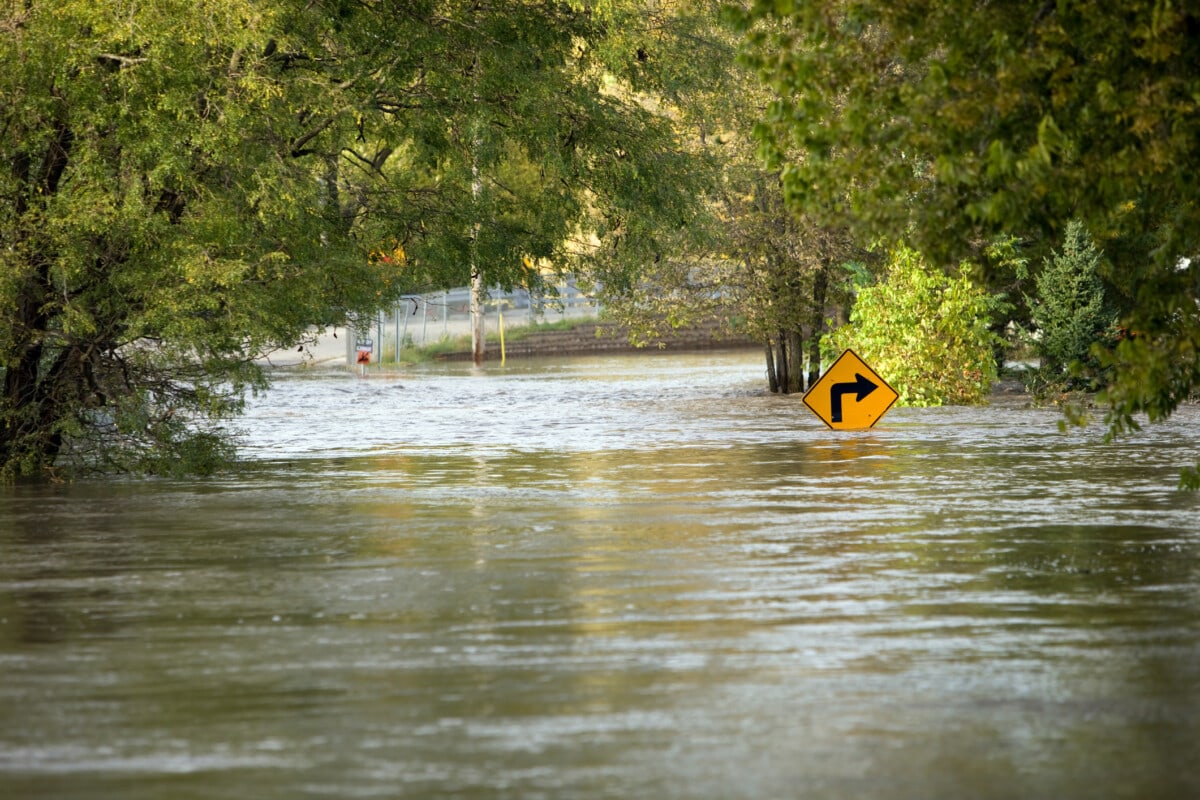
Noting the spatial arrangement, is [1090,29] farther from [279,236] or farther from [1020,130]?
[279,236]

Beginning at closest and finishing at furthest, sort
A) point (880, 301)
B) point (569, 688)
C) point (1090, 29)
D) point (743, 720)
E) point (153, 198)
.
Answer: point (743, 720) < point (569, 688) < point (1090, 29) < point (153, 198) < point (880, 301)

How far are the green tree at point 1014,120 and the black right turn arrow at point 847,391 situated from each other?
15191 millimetres

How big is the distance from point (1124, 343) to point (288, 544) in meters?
6.70

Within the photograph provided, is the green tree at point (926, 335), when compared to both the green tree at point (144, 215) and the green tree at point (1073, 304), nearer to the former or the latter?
the green tree at point (1073, 304)

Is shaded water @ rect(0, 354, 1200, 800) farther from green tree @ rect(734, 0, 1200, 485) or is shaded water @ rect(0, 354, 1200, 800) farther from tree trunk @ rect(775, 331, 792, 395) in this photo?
tree trunk @ rect(775, 331, 792, 395)

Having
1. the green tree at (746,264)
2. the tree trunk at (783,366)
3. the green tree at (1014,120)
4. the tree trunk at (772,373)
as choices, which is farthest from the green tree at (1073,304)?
the green tree at (1014,120)

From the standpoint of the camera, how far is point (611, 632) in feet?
34.7

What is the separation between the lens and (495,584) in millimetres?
12602

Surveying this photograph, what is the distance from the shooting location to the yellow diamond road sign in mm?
27391

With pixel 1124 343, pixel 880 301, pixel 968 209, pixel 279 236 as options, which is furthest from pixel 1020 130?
pixel 880 301

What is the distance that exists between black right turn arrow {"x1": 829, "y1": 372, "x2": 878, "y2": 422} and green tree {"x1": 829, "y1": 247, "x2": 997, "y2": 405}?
6.79 meters

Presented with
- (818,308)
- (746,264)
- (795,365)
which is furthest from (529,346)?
(746,264)

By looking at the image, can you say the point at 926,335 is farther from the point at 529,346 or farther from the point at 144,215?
the point at 529,346

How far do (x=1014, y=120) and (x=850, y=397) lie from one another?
54.7 feet
